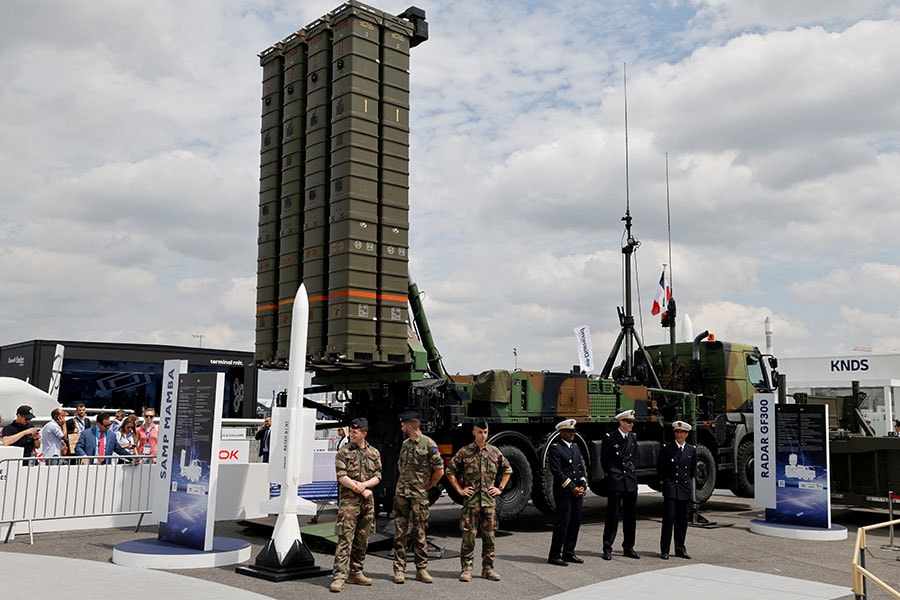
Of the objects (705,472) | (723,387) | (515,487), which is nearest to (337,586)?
(515,487)

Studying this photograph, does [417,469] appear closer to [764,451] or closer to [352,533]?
[352,533]

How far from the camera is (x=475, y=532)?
26.6 ft

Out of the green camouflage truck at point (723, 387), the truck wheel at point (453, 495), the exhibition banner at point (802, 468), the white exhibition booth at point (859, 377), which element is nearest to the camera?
the truck wheel at point (453, 495)

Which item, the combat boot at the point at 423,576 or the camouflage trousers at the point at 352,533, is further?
the combat boot at the point at 423,576

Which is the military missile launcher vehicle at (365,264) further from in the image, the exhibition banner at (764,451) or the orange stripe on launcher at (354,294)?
the exhibition banner at (764,451)

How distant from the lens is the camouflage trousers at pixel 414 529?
308 inches

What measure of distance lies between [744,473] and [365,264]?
792 cm

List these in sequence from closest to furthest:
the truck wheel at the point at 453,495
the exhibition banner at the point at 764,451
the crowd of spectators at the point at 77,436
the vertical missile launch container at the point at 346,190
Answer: the truck wheel at the point at 453,495, the vertical missile launch container at the point at 346,190, the crowd of spectators at the point at 77,436, the exhibition banner at the point at 764,451

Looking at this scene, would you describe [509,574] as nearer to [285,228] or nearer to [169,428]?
[169,428]

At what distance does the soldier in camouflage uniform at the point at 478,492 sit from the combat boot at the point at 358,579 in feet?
3.03

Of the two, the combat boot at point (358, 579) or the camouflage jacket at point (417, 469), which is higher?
the camouflage jacket at point (417, 469)

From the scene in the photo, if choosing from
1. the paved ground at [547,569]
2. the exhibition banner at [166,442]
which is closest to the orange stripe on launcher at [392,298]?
the exhibition banner at [166,442]

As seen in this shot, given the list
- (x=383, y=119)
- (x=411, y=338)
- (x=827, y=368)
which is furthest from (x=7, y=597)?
(x=827, y=368)

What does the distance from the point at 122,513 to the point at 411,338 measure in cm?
452
